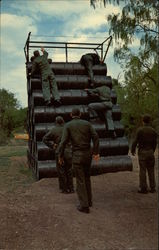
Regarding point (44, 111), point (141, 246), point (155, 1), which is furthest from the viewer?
point (44, 111)

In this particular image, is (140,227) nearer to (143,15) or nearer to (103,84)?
(143,15)

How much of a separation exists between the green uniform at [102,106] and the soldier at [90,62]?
82 centimetres

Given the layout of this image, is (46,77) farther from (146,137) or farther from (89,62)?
(146,137)

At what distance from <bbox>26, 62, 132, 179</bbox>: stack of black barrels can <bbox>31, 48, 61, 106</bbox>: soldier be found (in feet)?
0.93

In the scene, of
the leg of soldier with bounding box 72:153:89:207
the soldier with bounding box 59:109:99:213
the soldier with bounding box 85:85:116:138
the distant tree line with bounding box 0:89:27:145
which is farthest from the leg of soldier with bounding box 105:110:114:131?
the distant tree line with bounding box 0:89:27:145

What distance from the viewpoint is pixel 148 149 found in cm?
925

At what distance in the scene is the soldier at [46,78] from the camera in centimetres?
1295

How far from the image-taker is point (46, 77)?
13.1 m

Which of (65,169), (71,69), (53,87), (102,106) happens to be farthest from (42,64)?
(65,169)

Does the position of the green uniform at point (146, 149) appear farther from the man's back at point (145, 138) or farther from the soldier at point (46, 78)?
the soldier at point (46, 78)

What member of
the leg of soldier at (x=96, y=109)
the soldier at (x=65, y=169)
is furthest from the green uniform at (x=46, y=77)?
the soldier at (x=65, y=169)

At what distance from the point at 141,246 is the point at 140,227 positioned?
95 centimetres

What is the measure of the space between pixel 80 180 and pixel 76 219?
978 millimetres

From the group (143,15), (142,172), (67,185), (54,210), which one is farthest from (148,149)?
(143,15)
